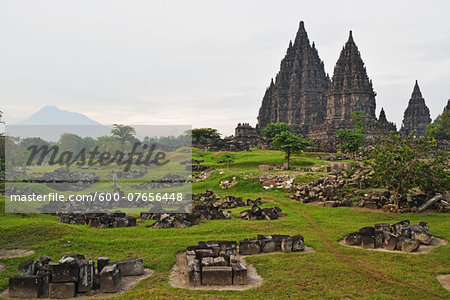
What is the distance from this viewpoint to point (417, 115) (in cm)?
9044

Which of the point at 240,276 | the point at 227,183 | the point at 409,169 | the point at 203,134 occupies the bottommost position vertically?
the point at 240,276

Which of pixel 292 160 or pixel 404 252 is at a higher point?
pixel 292 160

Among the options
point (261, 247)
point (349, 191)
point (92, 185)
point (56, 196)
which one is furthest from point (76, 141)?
point (261, 247)

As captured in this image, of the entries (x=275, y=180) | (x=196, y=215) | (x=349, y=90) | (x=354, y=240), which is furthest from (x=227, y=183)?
(x=349, y=90)

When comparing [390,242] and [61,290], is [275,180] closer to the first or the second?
[390,242]

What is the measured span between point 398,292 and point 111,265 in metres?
7.00

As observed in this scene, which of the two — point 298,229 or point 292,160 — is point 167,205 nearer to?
point 298,229

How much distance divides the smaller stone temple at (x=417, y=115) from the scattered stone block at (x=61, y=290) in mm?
96760

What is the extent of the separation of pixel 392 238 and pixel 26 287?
10785mm

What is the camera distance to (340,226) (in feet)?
48.2

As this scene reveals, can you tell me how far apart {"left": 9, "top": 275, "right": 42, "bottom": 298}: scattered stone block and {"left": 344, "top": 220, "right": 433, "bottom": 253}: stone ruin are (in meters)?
9.63

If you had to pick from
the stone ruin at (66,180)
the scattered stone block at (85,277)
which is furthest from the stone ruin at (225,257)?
the stone ruin at (66,180)

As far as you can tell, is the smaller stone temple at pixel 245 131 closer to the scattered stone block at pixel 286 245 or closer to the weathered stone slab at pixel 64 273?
the scattered stone block at pixel 286 245

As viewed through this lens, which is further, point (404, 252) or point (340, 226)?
point (340, 226)
